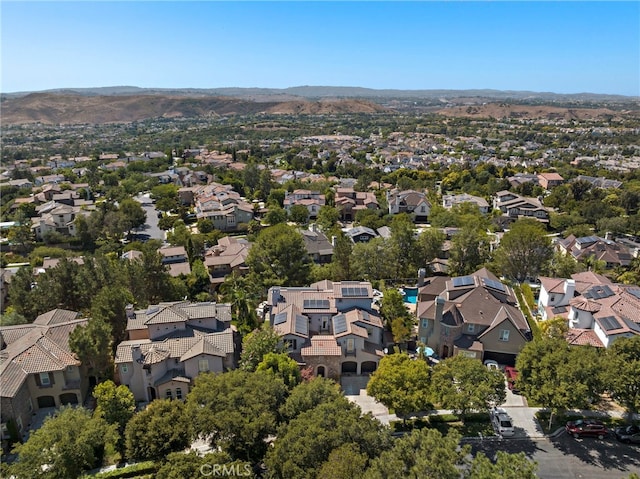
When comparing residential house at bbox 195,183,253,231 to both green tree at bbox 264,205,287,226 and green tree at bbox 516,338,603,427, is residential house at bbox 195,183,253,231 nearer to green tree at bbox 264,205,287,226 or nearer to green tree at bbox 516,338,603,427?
green tree at bbox 264,205,287,226

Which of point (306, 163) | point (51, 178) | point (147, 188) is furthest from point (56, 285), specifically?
point (306, 163)

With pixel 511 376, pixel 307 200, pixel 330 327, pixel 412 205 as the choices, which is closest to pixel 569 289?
pixel 511 376

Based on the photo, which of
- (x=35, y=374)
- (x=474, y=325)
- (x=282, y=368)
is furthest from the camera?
(x=474, y=325)

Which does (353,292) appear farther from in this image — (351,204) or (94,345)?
(351,204)

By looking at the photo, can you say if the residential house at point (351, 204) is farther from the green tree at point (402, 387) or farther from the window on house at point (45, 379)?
the window on house at point (45, 379)

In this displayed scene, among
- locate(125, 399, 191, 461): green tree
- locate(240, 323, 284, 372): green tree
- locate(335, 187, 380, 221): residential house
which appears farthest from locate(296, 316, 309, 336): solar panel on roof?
locate(335, 187, 380, 221): residential house
